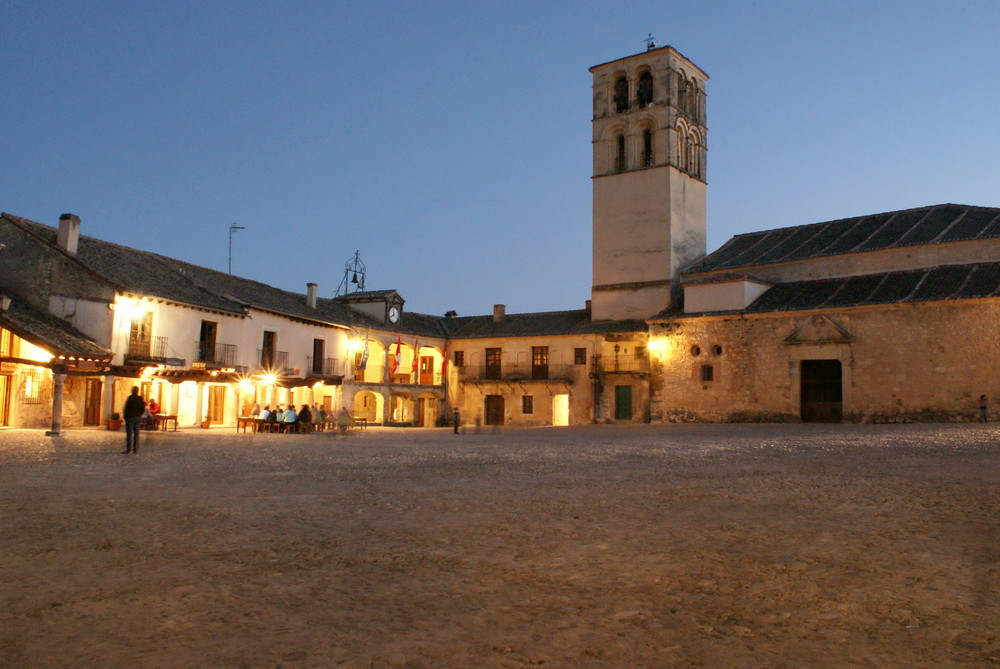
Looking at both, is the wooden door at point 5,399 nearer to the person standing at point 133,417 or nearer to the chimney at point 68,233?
the chimney at point 68,233

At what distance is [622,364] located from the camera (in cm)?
3219

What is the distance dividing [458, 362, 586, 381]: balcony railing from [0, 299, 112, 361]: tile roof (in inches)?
695

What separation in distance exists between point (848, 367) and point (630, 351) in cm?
988

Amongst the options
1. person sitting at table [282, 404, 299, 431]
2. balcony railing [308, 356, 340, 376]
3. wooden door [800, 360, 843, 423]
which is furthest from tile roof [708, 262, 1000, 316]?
balcony railing [308, 356, 340, 376]

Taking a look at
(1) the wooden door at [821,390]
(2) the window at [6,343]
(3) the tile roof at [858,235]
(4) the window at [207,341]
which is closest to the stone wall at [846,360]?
(1) the wooden door at [821,390]

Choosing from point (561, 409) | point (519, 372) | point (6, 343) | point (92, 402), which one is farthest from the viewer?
point (519, 372)

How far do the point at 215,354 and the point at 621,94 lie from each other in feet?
66.5

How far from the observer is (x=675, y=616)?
3.77 m

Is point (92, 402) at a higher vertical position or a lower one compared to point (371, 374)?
lower

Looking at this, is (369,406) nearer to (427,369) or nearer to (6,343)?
(427,369)

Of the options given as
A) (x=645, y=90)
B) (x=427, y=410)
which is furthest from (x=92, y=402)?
(x=645, y=90)

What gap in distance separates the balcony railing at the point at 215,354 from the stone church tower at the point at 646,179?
1525cm

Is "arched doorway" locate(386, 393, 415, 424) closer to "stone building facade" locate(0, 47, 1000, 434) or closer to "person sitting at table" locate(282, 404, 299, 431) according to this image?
"stone building facade" locate(0, 47, 1000, 434)

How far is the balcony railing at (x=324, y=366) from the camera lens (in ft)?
100.0
